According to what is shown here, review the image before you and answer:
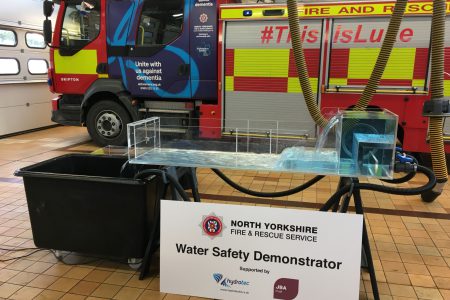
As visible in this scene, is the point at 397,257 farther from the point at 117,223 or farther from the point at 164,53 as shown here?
the point at 164,53

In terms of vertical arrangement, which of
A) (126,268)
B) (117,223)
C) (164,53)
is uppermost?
(164,53)

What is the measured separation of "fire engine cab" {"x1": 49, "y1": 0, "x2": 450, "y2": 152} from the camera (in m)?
4.51

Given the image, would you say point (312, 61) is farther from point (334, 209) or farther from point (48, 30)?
point (48, 30)

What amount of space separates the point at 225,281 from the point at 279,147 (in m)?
1.01

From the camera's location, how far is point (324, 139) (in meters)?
2.43

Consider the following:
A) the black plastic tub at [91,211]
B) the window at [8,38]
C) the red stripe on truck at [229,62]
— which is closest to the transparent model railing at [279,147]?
the black plastic tub at [91,211]

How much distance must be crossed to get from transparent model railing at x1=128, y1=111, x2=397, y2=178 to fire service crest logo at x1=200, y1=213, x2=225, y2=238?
12.1 inches

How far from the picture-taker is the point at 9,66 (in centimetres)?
711

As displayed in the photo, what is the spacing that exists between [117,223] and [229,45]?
10.7ft

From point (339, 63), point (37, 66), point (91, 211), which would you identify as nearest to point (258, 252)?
point (91, 211)

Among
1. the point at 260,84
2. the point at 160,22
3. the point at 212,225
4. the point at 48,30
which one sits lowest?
the point at 212,225

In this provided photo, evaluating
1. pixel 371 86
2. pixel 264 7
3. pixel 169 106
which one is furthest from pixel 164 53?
pixel 371 86

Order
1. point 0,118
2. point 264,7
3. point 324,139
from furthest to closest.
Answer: point 0,118
point 264,7
point 324,139

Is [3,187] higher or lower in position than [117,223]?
lower
